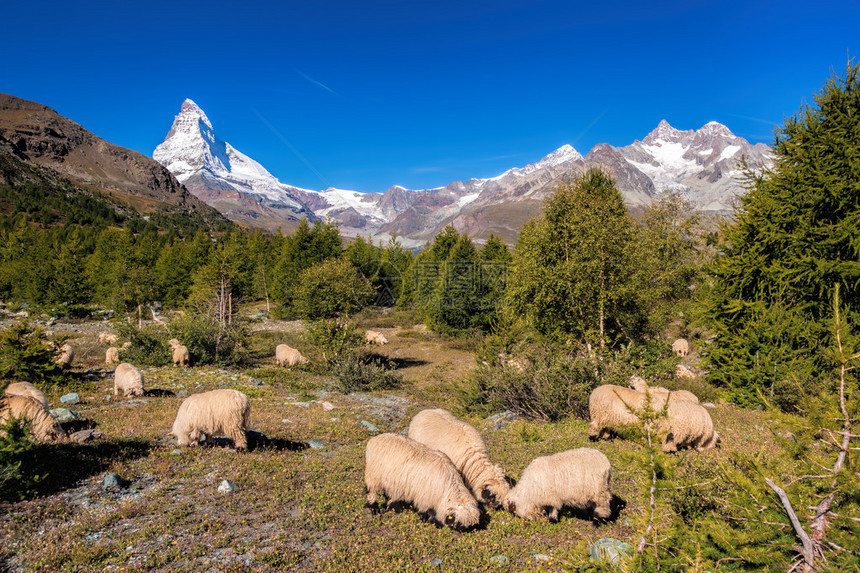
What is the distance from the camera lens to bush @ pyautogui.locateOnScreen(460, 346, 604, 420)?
601 inches

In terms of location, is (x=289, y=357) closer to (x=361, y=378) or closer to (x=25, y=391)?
(x=361, y=378)

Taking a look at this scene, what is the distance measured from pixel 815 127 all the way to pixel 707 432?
528 inches

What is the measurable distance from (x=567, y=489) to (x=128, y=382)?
18.2 metres

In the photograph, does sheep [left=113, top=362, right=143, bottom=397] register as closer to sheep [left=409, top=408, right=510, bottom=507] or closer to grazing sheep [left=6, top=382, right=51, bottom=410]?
grazing sheep [left=6, top=382, right=51, bottom=410]

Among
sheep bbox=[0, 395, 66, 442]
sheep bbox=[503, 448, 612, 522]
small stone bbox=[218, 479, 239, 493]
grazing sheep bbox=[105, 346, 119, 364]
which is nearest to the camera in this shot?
sheep bbox=[503, 448, 612, 522]

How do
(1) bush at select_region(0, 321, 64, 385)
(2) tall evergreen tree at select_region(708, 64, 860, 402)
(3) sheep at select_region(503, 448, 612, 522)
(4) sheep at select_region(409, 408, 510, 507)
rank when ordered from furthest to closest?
1. (1) bush at select_region(0, 321, 64, 385)
2. (2) tall evergreen tree at select_region(708, 64, 860, 402)
3. (4) sheep at select_region(409, 408, 510, 507)
4. (3) sheep at select_region(503, 448, 612, 522)

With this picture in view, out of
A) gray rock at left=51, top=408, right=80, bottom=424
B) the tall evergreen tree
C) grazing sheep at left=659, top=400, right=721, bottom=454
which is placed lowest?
gray rock at left=51, top=408, right=80, bottom=424

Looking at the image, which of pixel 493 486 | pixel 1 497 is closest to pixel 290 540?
pixel 493 486

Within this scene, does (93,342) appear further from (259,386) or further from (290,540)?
(290,540)

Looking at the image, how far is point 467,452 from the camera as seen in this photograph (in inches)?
383

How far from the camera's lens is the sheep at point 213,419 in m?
11.5

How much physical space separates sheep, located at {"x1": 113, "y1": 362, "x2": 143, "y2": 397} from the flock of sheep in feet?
22.5

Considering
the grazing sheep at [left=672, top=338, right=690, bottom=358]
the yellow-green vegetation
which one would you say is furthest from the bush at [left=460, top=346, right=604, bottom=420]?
the grazing sheep at [left=672, top=338, right=690, bottom=358]

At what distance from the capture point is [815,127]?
51.7 feet
